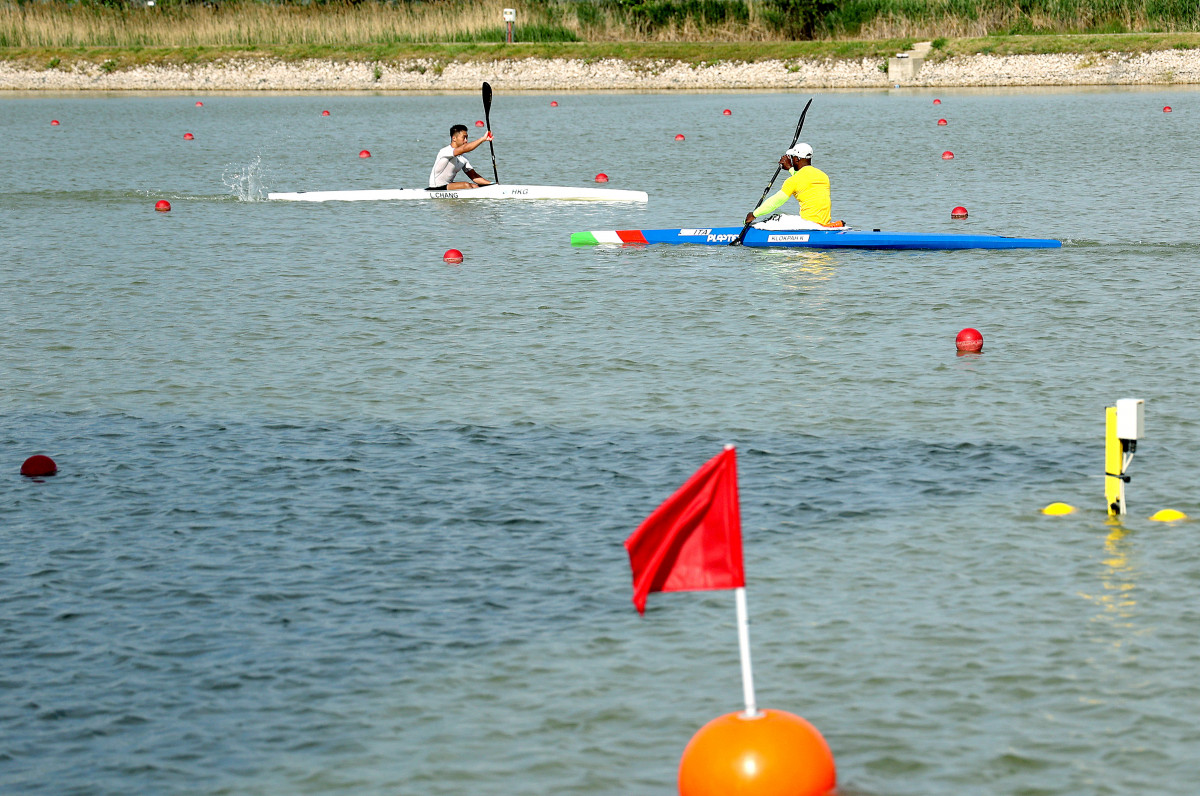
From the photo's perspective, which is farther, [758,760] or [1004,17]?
[1004,17]

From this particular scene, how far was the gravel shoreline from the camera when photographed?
A: 156 ft

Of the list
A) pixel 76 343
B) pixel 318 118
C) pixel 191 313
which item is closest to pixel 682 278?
pixel 191 313

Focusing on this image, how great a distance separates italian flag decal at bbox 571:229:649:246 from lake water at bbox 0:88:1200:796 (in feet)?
0.74

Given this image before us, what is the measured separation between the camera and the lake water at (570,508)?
Result: 6.45m

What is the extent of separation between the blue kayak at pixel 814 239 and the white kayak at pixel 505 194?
441 centimetres

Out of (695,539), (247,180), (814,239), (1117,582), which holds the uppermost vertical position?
(695,539)

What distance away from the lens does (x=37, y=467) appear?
10.4 metres

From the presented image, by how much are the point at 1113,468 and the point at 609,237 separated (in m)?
12.0

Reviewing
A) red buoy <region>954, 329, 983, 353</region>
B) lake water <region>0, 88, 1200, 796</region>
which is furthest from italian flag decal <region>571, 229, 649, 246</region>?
red buoy <region>954, 329, 983, 353</region>

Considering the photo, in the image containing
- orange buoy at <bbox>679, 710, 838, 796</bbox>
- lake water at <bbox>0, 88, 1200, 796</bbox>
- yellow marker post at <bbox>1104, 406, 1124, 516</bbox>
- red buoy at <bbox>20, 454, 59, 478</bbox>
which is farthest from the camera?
red buoy at <bbox>20, 454, 59, 478</bbox>

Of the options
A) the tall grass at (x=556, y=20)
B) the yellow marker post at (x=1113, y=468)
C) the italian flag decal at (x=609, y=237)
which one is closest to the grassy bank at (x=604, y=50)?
the tall grass at (x=556, y=20)

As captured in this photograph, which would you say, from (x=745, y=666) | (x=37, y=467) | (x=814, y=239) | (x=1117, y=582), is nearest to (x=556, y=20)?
(x=814, y=239)

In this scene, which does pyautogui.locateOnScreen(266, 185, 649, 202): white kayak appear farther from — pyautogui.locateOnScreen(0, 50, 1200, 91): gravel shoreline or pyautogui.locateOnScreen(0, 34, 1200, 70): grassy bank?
pyautogui.locateOnScreen(0, 34, 1200, 70): grassy bank

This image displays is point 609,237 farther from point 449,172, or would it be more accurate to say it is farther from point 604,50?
point 604,50
